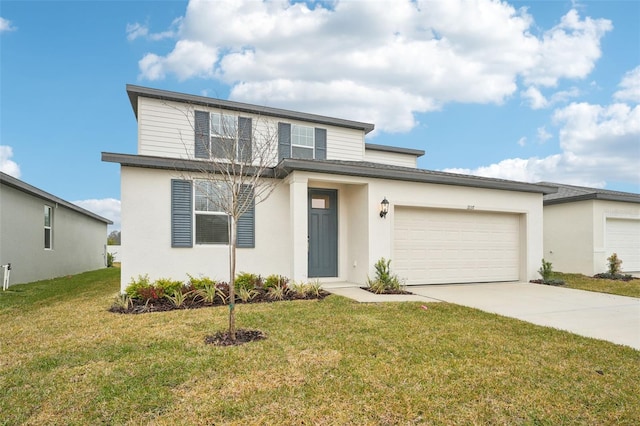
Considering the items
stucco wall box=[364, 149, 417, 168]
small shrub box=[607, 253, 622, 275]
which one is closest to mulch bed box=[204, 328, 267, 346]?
stucco wall box=[364, 149, 417, 168]

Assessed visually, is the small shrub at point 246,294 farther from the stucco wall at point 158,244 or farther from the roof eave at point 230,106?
the roof eave at point 230,106

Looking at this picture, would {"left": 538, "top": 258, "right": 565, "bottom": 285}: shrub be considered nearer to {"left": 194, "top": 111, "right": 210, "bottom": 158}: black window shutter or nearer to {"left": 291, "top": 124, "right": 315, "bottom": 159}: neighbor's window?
{"left": 291, "top": 124, "right": 315, "bottom": 159}: neighbor's window

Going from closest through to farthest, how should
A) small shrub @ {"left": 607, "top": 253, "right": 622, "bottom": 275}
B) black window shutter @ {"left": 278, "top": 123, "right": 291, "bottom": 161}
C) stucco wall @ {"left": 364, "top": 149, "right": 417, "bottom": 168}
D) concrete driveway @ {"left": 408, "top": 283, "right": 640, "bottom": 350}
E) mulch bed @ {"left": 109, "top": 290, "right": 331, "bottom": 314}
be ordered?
concrete driveway @ {"left": 408, "top": 283, "right": 640, "bottom": 350} → mulch bed @ {"left": 109, "top": 290, "right": 331, "bottom": 314} → black window shutter @ {"left": 278, "top": 123, "right": 291, "bottom": 161} → small shrub @ {"left": 607, "top": 253, "right": 622, "bottom": 275} → stucco wall @ {"left": 364, "top": 149, "right": 417, "bottom": 168}

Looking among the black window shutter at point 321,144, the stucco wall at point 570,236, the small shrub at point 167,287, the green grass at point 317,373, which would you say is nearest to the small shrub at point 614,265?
the stucco wall at point 570,236

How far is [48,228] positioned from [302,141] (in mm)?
10612

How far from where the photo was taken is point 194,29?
376 inches

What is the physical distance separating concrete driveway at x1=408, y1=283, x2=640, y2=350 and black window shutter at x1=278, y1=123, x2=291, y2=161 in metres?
5.66

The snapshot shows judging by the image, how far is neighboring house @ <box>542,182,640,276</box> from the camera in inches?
469

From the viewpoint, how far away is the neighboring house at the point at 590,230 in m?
11.9

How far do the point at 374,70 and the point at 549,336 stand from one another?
31.2ft

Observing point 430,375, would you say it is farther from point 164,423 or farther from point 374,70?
Answer: point 374,70

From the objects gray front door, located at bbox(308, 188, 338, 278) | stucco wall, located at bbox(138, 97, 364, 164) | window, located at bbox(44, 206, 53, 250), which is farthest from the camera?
window, located at bbox(44, 206, 53, 250)

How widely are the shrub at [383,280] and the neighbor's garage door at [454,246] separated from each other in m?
0.61

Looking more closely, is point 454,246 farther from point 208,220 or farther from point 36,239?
point 36,239
